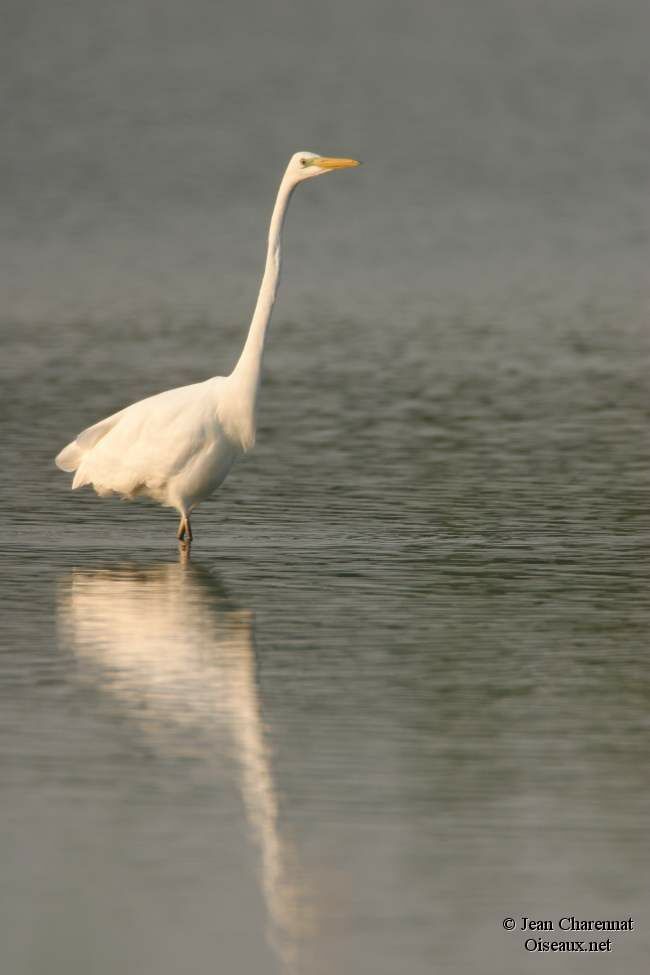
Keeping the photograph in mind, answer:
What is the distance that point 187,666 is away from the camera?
11.6 metres

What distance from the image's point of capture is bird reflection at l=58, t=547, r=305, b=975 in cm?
869

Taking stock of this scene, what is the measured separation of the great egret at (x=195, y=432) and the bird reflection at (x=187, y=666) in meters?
0.48

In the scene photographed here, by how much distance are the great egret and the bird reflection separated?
478 mm

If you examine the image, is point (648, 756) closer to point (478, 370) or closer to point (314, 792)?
point (314, 792)

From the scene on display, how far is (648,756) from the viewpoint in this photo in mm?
10125

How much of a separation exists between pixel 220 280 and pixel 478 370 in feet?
55.9

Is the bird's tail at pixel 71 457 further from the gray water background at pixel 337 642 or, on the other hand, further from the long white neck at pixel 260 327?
the long white neck at pixel 260 327

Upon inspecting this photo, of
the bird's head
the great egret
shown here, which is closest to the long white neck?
the great egret

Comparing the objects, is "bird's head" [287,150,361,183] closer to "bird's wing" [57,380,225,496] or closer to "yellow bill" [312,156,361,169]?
"yellow bill" [312,156,361,169]

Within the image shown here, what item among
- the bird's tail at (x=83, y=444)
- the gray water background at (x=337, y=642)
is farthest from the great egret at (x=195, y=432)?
the gray water background at (x=337, y=642)

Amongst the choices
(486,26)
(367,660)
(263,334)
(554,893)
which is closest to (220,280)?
(263,334)

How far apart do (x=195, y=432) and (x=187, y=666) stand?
12.1 feet

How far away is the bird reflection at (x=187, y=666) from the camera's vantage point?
342 inches

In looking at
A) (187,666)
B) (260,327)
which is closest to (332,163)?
(260,327)
